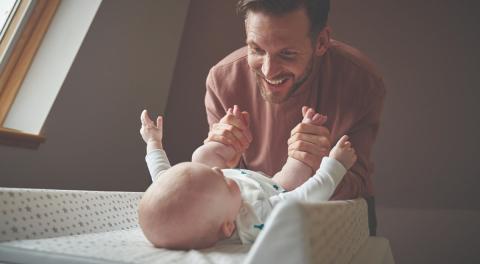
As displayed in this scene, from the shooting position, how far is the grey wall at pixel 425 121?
8.23ft

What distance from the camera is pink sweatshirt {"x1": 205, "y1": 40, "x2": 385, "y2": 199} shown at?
146 cm

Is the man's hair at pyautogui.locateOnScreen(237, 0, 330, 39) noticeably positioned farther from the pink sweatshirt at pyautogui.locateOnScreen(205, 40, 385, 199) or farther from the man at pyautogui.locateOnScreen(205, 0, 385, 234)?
the pink sweatshirt at pyautogui.locateOnScreen(205, 40, 385, 199)

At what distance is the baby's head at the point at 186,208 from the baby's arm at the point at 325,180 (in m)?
0.17

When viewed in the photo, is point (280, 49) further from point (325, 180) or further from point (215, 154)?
point (325, 180)

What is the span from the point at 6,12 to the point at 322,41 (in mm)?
1287

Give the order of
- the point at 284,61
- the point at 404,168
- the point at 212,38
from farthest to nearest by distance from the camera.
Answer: the point at 212,38, the point at 404,168, the point at 284,61

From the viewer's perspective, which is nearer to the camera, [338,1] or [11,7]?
[11,7]

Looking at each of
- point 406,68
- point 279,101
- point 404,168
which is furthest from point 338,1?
point 279,101

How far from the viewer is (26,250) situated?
735 millimetres

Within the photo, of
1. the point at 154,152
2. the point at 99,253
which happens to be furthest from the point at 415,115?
the point at 99,253

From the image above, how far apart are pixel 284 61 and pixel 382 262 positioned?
0.65m

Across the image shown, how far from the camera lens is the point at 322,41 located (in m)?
1.48

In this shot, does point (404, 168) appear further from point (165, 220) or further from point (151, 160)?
point (165, 220)

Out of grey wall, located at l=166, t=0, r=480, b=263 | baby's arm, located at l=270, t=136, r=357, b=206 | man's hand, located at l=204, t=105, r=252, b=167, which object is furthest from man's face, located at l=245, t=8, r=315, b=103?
grey wall, located at l=166, t=0, r=480, b=263
